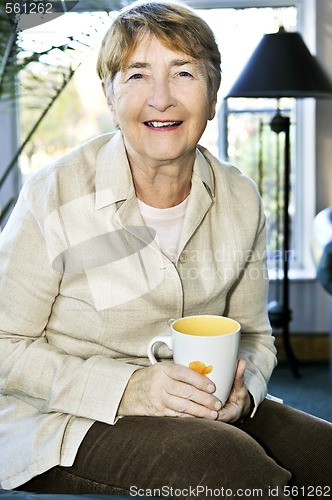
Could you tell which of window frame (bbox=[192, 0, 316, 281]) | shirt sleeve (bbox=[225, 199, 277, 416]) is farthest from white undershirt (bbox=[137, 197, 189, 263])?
window frame (bbox=[192, 0, 316, 281])

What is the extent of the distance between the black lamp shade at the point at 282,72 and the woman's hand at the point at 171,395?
2.03m

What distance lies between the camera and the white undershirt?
4.10 ft

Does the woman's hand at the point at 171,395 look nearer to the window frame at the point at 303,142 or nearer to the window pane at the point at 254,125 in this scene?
the window frame at the point at 303,142

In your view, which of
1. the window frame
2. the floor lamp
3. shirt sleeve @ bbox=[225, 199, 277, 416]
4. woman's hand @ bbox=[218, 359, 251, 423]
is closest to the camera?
woman's hand @ bbox=[218, 359, 251, 423]

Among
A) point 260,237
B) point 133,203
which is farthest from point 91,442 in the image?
point 260,237

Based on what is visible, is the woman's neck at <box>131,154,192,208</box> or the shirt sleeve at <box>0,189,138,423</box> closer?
the shirt sleeve at <box>0,189,138,423</box>

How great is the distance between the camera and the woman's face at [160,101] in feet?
3.86

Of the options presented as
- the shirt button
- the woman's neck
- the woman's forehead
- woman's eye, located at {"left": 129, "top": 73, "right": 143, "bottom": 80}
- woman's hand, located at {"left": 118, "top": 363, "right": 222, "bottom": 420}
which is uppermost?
the woman's forehead

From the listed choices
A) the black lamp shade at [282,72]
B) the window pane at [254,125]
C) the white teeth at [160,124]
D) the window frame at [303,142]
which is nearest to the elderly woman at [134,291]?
the white teeth at [160,124]

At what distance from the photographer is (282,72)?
2.93 m

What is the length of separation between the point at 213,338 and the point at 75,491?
29 cm

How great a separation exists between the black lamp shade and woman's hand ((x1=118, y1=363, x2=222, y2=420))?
2028 mm

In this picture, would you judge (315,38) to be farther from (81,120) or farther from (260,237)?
(260,237)

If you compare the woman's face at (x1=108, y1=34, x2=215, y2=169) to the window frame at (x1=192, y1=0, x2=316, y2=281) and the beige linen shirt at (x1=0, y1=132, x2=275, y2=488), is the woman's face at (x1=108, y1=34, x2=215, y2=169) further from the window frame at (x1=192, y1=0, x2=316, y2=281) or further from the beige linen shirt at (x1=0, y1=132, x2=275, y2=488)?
the window frame at (x1=192, y1=0, x2=316, y2=281)
